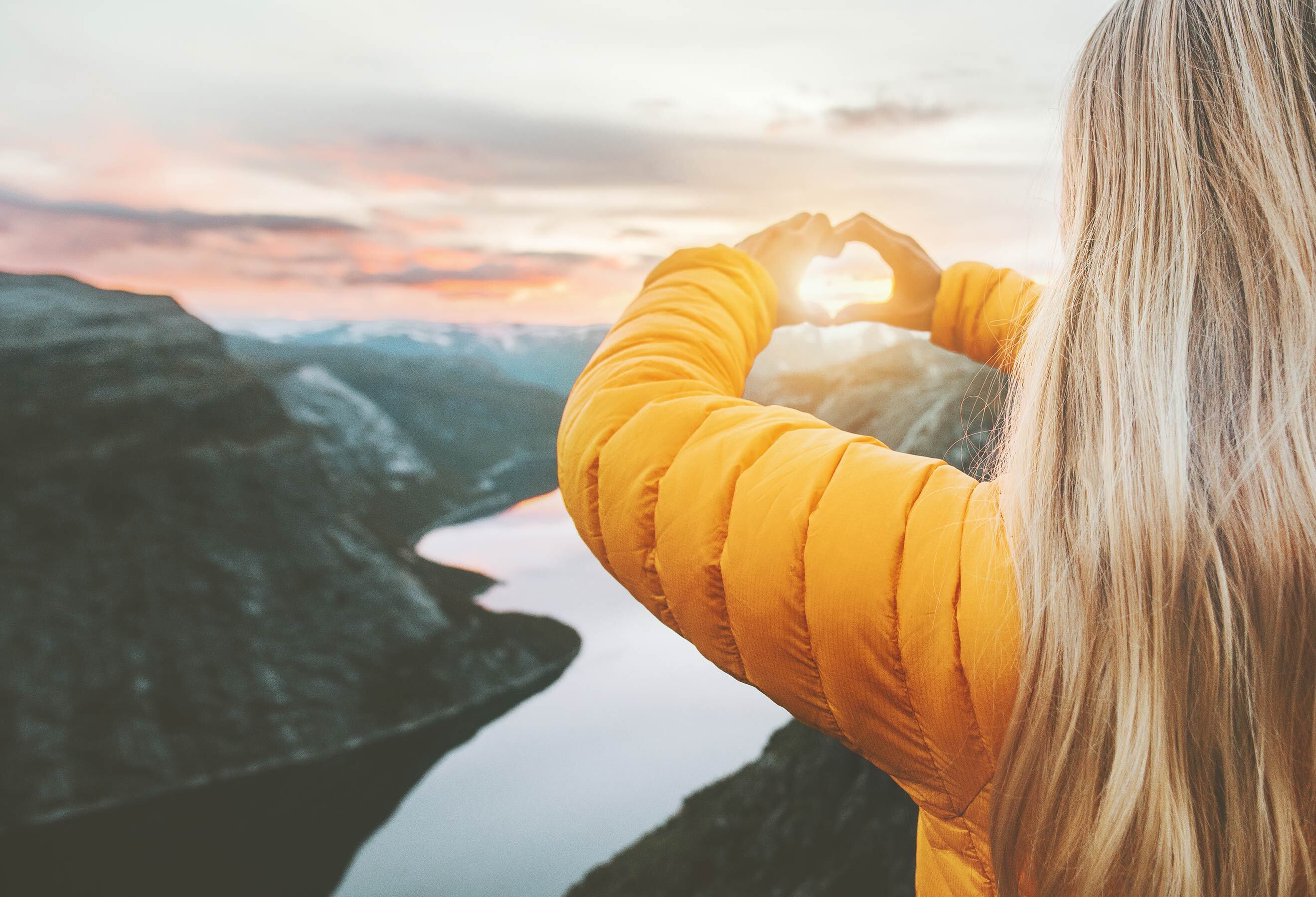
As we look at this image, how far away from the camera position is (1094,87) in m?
0.39

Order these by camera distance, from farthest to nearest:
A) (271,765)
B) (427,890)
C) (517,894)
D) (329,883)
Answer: (271,765), (329,883), (427,890), (517,894)

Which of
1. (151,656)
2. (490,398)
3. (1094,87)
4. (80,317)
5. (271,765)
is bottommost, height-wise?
(271,765)

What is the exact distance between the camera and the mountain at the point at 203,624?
341cm

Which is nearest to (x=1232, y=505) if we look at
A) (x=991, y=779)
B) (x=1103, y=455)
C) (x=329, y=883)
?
(x=1103, y=455)

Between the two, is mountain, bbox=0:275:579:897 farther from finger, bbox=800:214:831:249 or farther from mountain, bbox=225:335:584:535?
finger, bbox=800:214:831:249

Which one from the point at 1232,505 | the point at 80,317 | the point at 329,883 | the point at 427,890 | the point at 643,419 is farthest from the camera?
the point at 80,317

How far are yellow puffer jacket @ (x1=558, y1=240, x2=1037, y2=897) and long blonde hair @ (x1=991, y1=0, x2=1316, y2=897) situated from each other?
0.03 meters

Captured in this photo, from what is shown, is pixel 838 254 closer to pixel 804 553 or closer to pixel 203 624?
pixel 804 553

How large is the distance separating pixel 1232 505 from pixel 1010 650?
0.12m

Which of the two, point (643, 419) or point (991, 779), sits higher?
point (643, 419)

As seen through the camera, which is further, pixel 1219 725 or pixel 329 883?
pixel 329 883

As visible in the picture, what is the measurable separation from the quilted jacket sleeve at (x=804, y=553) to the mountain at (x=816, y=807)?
1.24 metres

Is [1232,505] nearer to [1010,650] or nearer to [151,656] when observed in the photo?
[1010,650]

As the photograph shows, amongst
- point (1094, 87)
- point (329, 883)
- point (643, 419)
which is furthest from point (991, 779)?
point (329, 883)
